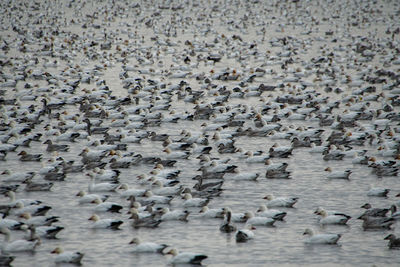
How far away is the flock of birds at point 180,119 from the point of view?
63.7 feet

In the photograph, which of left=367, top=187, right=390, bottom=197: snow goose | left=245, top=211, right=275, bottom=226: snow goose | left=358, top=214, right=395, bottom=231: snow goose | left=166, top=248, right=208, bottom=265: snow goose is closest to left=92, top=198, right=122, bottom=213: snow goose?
left=245, top=211, right=275, bottom=226: snow goose

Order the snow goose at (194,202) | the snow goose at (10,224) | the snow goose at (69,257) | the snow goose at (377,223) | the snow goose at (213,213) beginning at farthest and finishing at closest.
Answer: the snow goose at (194,202), the snow goose at (213,213), the snow goose at (377,223), the snow goose at (10,224), the snow goose at (69,257)

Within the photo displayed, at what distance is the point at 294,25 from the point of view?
221 ft

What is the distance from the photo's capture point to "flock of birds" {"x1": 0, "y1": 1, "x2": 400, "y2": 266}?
19.4m

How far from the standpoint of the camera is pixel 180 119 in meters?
32.9

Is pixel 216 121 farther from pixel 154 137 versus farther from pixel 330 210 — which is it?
pixel 330 210

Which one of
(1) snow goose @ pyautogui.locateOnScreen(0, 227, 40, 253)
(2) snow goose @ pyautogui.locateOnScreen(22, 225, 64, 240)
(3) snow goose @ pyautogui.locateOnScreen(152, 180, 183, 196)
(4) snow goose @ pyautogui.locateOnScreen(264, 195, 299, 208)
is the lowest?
(1) snow goose @ pyautogui.locateOnScreen(0, 227, 40, 253)

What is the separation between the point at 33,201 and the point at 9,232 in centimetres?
207

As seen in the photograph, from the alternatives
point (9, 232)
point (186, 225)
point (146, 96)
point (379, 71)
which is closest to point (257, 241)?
point (186, 225)

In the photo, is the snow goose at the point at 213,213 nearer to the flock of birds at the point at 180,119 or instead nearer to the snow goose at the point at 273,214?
the flock of birds at the point at 180,119

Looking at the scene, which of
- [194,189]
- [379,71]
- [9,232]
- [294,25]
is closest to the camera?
[9,232]

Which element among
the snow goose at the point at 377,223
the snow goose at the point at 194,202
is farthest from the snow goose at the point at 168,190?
the snow goose at the point at 377,223

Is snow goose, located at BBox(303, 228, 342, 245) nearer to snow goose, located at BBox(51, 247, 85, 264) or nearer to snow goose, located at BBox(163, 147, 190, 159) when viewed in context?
snow goose, located at BBox(51, 247, 85, 264)

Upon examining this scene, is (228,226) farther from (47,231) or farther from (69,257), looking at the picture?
(47,231)
